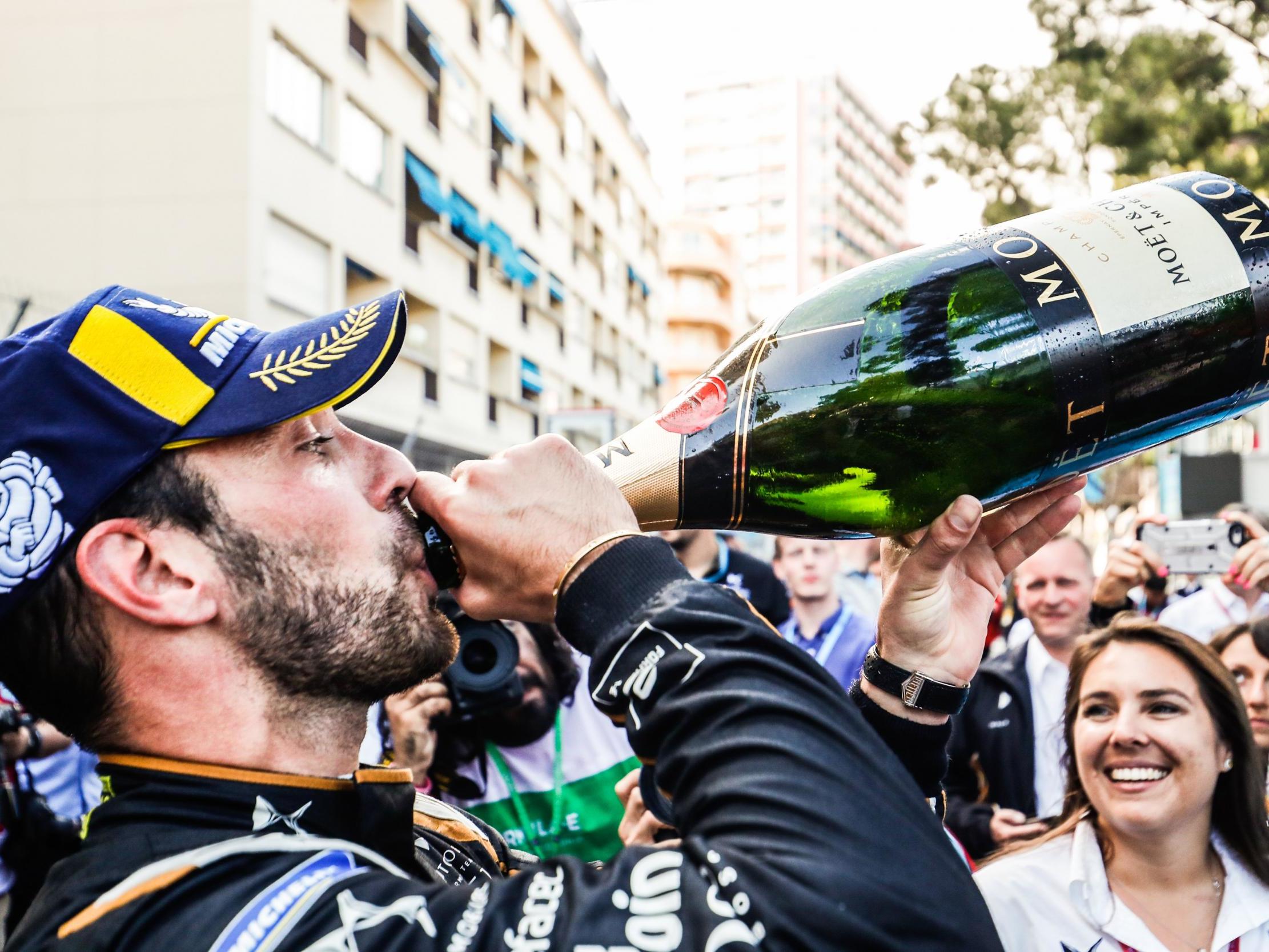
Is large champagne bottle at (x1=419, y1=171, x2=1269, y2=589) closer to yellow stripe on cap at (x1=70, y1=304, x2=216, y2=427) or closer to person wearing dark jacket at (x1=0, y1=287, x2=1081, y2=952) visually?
person wearing dark jacket at (x1=0, y1=287, x2=1081, y2=952)

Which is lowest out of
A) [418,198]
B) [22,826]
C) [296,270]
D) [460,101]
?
[22,826]

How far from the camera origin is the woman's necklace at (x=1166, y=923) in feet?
7.91

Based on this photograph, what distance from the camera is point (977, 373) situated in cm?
158

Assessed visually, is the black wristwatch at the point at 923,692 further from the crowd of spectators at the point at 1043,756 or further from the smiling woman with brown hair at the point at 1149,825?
the smiling woman with brown hair at the point at 1149,825

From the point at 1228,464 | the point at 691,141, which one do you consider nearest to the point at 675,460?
the point at 1228,464

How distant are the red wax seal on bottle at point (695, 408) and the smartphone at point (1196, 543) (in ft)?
13.8

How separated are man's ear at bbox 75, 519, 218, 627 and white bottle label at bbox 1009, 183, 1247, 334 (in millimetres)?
1162

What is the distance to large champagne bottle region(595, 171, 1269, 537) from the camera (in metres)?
1.46

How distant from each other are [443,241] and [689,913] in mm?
19901

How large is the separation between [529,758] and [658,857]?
2326mm

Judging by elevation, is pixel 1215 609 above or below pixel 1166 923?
above

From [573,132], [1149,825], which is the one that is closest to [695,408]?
[1149,825]

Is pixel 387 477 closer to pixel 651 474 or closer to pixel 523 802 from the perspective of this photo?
pixel 651 474

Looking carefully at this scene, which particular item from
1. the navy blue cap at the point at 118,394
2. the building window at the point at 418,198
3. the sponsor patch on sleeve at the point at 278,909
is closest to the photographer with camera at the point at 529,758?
the navy blue cap at the point at 118,394
